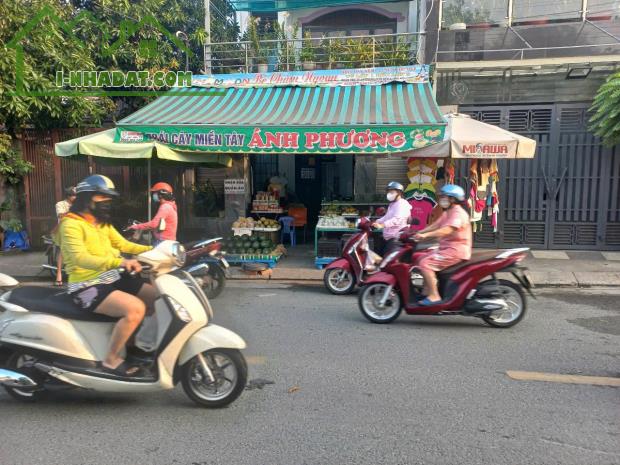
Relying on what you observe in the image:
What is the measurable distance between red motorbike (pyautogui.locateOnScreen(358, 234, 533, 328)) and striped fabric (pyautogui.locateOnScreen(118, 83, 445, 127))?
351cm

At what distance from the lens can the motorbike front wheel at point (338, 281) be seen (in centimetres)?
760

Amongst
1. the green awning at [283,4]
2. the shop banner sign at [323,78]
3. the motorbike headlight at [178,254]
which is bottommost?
the motorbike headlight at [178,254]

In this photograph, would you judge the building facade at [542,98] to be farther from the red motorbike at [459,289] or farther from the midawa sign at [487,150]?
the red motorbike at [459,289]

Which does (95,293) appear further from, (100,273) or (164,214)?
(164,214)

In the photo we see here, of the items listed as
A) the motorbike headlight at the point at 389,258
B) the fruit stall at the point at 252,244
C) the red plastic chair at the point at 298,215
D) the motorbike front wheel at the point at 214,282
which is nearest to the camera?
the motorbike headlight at the point at 389,258

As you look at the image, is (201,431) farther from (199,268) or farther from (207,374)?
(199,268)

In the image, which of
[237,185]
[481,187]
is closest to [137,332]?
[237,185]

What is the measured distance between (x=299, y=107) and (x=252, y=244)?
9.84ft

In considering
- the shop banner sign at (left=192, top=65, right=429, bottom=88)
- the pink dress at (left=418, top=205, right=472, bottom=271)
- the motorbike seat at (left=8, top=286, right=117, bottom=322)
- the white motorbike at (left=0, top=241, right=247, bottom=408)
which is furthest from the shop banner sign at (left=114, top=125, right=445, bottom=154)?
the motorbike seat at (left=8, top=286, right=117, bottom=322)

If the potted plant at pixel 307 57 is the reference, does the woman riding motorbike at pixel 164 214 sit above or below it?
below

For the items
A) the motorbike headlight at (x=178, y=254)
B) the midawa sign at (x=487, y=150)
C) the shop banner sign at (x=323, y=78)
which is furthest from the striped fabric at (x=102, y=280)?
the shop banner sign at (x=323, y=78)

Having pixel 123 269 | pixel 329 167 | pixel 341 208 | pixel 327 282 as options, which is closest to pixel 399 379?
pixel 123 269

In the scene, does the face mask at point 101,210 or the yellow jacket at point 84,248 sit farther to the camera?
the face mask at point 101,210

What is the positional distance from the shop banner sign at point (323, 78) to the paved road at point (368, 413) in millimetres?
6891
